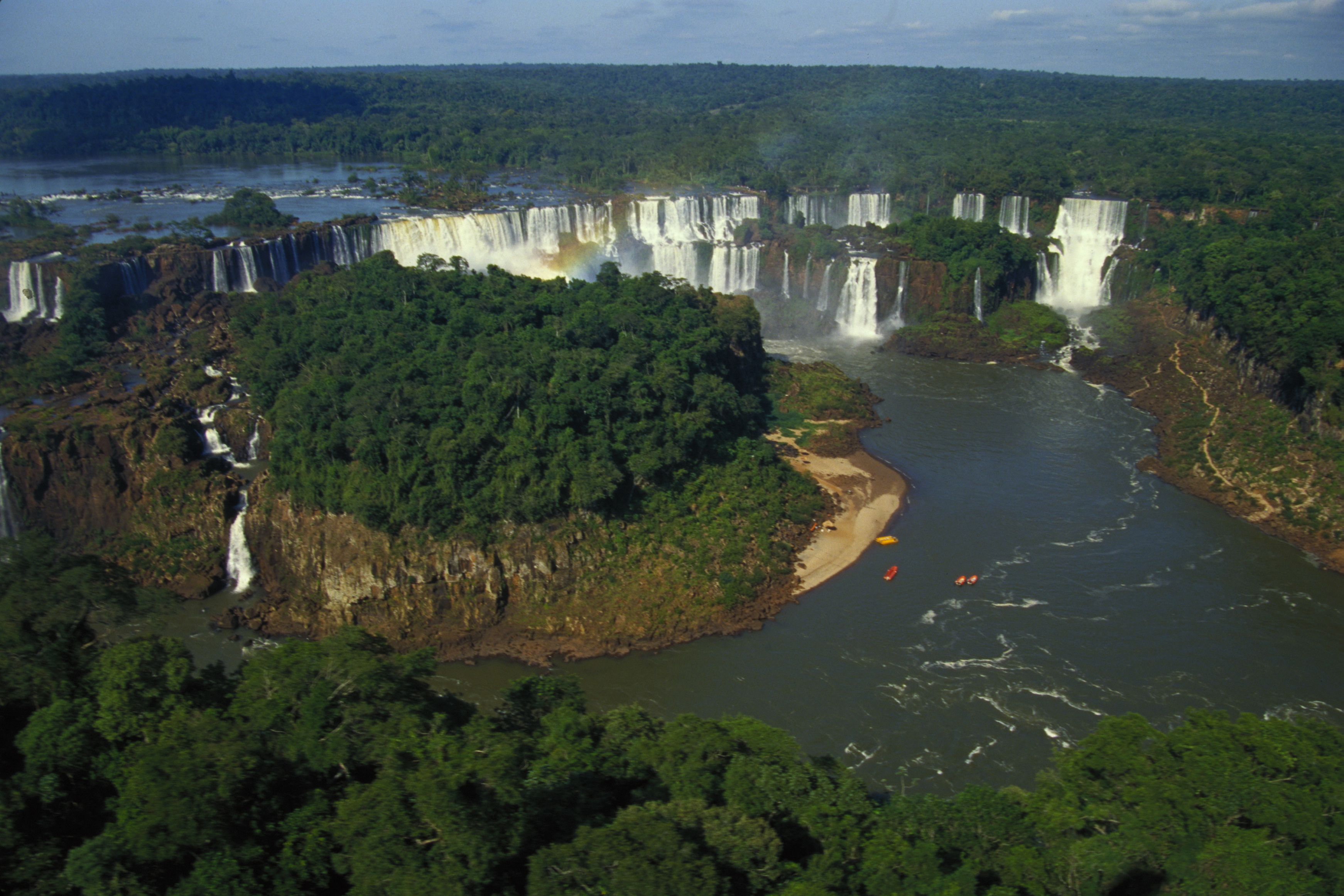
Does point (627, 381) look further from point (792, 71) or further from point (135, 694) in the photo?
point (792, 71)

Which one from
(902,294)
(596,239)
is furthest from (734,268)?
(596,239)

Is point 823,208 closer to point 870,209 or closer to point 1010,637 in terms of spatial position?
point 870,209

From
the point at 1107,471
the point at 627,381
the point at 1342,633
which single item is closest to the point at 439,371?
the point at 627,381

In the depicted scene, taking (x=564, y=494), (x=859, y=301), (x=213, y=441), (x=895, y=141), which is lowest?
(x=564, y=494)

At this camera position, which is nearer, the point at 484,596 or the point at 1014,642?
the point at 1014,642

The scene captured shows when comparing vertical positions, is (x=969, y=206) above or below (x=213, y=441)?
above

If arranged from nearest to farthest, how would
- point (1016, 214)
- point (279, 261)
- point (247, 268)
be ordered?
point (247, 268), point (279, 261), point (1016, 214)

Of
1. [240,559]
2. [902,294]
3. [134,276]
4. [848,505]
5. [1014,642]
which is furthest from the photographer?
[902,294]
